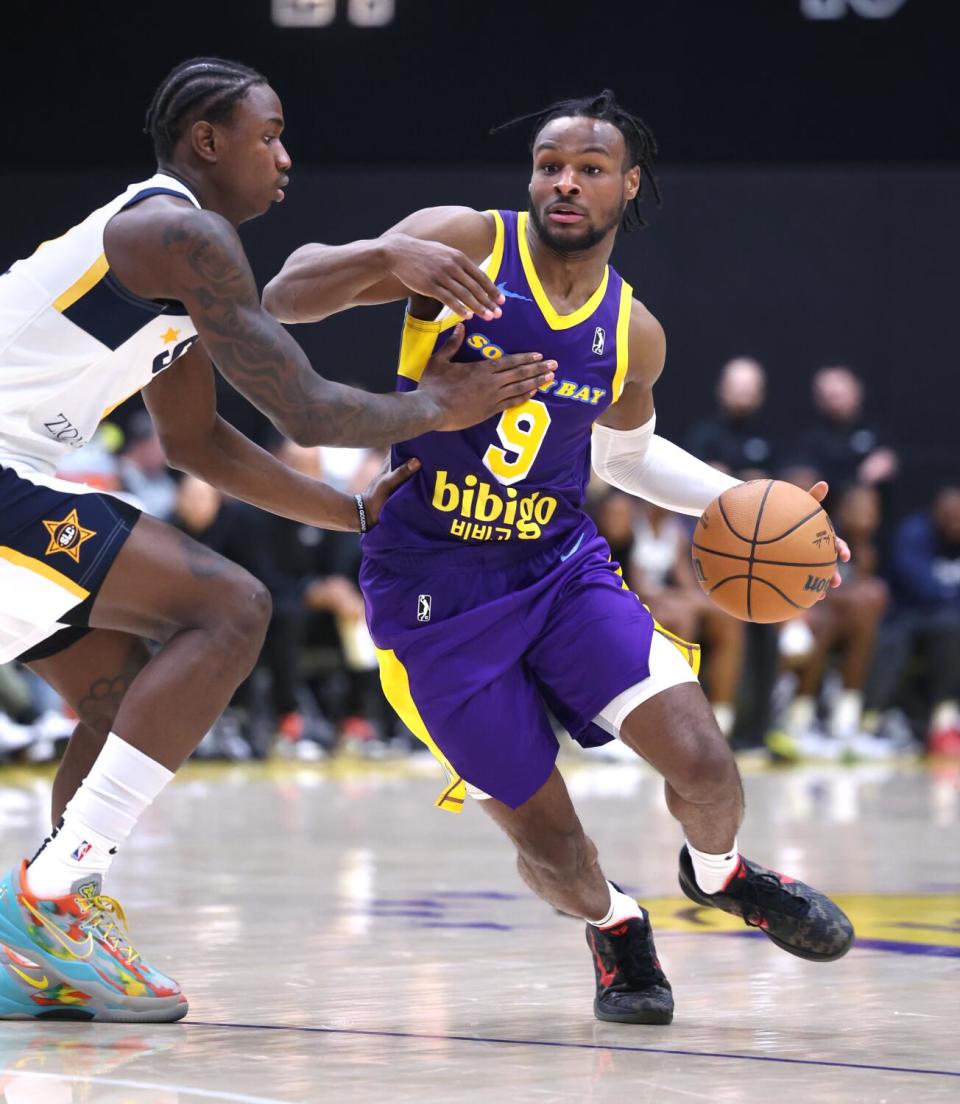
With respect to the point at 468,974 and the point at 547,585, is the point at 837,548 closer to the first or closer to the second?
the point at 547,585

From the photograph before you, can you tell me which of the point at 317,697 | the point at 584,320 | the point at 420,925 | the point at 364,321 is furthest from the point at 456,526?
the point at 364,321

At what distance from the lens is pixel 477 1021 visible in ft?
12.6

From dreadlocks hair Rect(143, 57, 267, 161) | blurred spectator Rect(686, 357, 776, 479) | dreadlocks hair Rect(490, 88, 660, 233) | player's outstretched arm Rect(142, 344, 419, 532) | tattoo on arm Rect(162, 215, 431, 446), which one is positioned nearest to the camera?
tattoo on arm Rect(162, 215, 431, 446)

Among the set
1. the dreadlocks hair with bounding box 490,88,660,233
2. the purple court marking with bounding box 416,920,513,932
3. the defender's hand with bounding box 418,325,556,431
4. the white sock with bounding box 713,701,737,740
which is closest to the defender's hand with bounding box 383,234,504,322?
the defender's hand with bounding box 418,325,556,431

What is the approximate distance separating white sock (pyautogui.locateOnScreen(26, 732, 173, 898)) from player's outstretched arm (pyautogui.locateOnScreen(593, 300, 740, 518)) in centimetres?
141

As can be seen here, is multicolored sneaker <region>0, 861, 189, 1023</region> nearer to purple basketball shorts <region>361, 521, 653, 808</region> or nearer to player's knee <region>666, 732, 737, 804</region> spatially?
purple basketball shorts <region>361, 521, 653, 808</region>

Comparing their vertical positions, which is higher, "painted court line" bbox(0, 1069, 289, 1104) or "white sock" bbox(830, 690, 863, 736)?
"white sock" bbox(830, 690, 863, 736)

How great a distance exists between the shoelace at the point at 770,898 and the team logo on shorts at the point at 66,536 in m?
1.58

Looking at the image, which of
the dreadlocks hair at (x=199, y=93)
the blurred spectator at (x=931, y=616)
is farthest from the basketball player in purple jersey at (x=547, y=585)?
the blurred spectator at (x=931, y=616)

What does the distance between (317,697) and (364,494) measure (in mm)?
7983

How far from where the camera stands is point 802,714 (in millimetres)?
12406

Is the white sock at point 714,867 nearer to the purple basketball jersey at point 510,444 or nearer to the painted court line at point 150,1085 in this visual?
the purple basketball jersey at point 510,444

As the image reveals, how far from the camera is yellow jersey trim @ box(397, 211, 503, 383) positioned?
4.19m

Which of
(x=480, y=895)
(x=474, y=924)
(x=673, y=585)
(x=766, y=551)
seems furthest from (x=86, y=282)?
(x=673, y=585)
